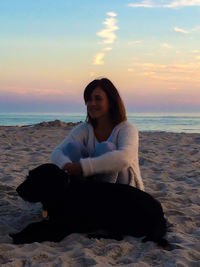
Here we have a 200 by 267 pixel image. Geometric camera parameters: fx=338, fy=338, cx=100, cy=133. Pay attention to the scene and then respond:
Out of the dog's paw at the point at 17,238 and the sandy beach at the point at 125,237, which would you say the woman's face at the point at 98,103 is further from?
the dog's paw at the point at 17,238

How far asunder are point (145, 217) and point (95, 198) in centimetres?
44

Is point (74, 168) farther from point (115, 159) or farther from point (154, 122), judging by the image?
point (154, 122)

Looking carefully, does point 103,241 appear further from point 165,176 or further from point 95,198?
point 165,176

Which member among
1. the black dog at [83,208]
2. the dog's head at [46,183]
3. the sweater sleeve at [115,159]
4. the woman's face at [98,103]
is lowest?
the black dog at [83,208]

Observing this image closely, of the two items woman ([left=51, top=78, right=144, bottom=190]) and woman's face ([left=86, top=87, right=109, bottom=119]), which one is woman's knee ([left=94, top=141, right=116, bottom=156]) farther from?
woman's face ([left=86, top=87, right=109, bottom=119])

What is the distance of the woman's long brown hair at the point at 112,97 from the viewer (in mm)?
3365

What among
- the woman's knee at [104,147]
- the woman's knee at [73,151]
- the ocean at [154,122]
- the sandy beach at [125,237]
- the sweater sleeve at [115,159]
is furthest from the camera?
the ocean at [154,122]

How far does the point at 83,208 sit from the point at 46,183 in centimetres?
39

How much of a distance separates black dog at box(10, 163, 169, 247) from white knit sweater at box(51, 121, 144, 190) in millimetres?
168

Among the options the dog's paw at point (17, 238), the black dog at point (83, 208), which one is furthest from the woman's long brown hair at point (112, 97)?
the dog's paw at point (17, 238)

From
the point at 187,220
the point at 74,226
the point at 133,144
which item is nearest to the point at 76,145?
the point at 133,144

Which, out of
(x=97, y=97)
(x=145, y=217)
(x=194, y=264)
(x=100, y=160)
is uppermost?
(x=97, y=97)

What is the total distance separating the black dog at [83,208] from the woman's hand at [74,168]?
106mm

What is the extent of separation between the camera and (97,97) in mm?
3361
